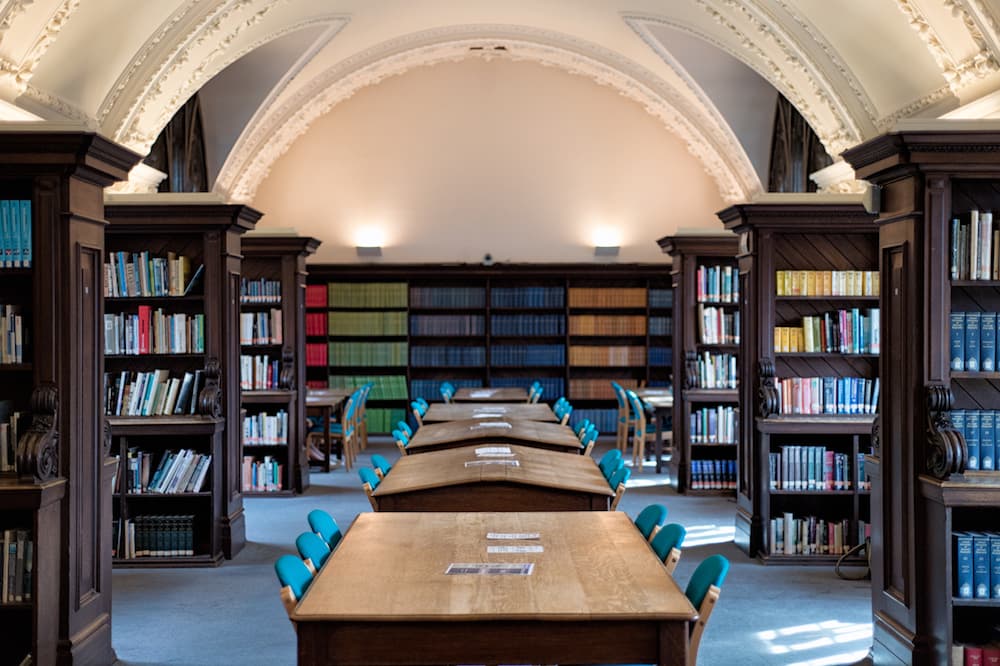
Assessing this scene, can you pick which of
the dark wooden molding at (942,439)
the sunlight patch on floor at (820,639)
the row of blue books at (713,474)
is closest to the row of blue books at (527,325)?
the row of blue books at (713,474)

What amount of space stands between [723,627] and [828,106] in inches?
222

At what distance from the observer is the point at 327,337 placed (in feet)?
45.0

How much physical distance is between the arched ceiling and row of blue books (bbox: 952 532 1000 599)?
3084 mm

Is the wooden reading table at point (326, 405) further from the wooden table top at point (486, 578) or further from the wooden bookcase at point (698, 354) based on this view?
the wooden table top at point (486, 578)

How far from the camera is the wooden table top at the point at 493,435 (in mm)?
7074

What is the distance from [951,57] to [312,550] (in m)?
5.35

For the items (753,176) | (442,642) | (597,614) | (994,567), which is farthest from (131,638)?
(753,176)

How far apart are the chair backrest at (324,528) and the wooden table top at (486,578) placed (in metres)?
0.12

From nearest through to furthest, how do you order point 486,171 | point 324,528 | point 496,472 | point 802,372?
point 324,528, point 496,472, point 802,372, point 486,171

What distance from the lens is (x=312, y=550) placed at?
373 centimetres

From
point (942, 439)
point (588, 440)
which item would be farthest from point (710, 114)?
point (942, 439)

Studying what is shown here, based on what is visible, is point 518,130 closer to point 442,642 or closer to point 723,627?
point 723,627

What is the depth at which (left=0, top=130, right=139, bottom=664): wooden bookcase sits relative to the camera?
14.3 feet

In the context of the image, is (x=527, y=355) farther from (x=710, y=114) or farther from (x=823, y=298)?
(x=823, y=298)
